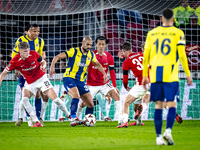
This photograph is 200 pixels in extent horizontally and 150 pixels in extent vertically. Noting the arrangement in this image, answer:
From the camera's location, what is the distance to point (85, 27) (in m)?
11.4

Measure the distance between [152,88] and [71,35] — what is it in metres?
8.05

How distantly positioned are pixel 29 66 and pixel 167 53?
3.82 metres

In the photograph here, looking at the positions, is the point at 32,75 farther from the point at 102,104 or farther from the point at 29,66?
the point at 102,104

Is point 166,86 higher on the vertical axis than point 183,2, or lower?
lower

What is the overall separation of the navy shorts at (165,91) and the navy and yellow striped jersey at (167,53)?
0.18 feet

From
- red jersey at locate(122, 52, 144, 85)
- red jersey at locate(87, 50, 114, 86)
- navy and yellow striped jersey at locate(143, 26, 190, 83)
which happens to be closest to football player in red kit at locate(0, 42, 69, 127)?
red jersey at locate(87, 50, 114, 86)

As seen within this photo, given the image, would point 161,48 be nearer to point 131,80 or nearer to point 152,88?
point 152,88

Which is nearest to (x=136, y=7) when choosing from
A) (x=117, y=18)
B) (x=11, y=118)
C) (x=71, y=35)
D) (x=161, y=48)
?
(x=117, y=18)

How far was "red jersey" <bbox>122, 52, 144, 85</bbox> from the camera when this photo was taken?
7309mm

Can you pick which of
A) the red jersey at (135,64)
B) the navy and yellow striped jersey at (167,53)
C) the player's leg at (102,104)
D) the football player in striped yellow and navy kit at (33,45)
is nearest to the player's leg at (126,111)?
the red jersey at (135,64)

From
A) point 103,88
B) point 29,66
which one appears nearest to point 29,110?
point 29,66

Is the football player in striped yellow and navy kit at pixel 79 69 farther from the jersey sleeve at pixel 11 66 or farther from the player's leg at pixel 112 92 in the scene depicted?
the jersey sleeve at pixel 11 66

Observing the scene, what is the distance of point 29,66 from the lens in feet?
23.9

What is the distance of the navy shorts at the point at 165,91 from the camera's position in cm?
412
